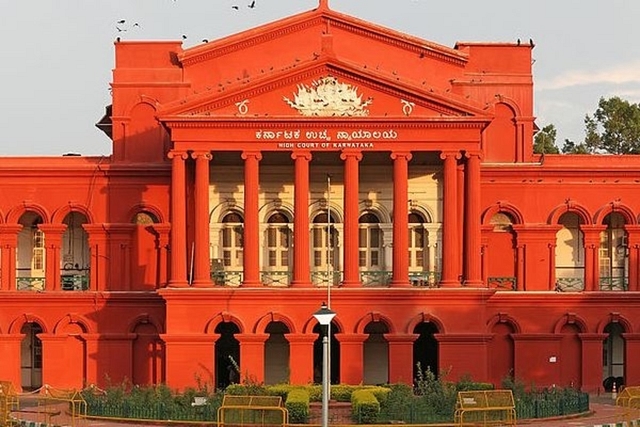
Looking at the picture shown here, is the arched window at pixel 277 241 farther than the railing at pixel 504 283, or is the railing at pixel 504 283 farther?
the railing at pixel 504 283

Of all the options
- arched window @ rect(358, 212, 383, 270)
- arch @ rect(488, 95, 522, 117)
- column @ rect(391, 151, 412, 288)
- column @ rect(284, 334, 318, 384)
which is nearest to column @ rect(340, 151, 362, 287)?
column @ rect(391, 151, 412, 288)

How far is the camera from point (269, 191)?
200 feet

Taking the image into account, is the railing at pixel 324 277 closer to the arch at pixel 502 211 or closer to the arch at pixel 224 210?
the arch at pixel 224 210

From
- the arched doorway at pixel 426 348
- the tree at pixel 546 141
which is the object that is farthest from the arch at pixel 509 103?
the tree at pixel 546 141

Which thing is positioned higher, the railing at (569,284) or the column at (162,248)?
the column at (162,248)

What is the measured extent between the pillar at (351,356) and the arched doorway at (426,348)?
3.10 metres

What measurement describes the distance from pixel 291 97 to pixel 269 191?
19.4 feet

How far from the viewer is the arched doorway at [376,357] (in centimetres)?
5994

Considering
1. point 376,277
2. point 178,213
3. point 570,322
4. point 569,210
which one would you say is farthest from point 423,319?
point 178,213

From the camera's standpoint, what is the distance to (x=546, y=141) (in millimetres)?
104562

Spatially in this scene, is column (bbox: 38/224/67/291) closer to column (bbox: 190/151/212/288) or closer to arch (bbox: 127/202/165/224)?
arch (bbox: 127/202/165/224)

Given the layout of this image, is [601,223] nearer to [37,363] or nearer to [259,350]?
[259,350]

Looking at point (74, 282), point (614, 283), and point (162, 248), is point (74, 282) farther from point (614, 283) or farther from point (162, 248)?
point (614, 283)

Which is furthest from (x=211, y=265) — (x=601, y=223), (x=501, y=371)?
(x=601, y=223)
